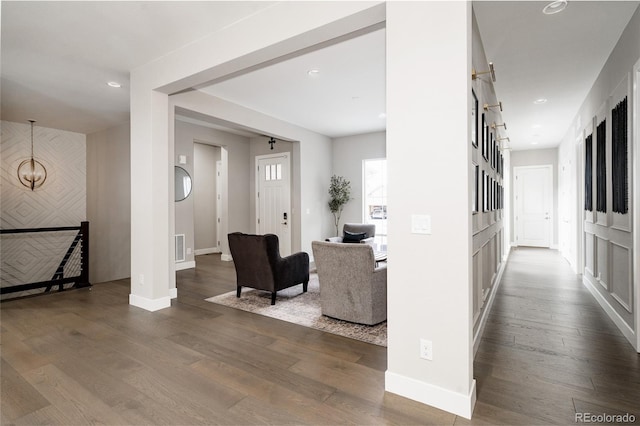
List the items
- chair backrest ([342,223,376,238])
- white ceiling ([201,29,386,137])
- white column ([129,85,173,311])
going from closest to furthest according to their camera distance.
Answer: white ceiling ([201,29,386,137])
white column ([129,85,173,311])
chair backrest ([342,223,376,238])

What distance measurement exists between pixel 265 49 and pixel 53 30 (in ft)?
6.45

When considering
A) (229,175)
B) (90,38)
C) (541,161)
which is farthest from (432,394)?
(541,161)

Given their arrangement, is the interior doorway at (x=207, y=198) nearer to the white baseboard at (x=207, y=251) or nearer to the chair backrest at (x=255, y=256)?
the white baseboard at (x=207, y=251)

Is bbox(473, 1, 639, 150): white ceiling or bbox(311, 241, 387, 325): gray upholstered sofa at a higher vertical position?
bbox(473, 1, 639, 150): white ceiling

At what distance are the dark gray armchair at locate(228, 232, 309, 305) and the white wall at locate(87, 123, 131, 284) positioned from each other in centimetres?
339

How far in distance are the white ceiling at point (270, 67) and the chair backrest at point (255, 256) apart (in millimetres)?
2014

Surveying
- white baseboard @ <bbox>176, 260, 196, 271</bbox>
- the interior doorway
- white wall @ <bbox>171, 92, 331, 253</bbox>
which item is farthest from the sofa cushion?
the interior doorway

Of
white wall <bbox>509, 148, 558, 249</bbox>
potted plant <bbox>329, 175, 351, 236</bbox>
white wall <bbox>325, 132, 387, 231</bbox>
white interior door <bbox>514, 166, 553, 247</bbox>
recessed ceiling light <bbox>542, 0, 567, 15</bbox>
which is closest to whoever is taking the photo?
recessed ceiling light <bbox>542, 0, 567, 15</bbox>

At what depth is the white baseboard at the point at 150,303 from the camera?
3902mm

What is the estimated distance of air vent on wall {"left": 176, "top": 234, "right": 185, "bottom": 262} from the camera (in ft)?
20.8

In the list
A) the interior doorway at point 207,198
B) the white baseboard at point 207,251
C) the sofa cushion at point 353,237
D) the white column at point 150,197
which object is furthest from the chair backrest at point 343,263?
the white baseboard at point 207,251

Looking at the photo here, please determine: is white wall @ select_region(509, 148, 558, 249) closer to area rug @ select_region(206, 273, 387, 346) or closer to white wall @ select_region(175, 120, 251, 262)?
white wall @ select_region(175, 120, 251, 262)

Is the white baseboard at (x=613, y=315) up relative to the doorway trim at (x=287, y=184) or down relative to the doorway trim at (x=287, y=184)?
down

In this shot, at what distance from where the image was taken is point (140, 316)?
3.69 m
